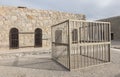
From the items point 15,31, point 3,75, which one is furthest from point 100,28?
point 15,31

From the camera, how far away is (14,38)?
12.9m

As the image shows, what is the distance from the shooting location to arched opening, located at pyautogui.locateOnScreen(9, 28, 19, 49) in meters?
12.8

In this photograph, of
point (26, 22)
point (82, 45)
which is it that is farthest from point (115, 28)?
point (82, 45)

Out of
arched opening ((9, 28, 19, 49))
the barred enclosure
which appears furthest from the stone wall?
the barred enclosure

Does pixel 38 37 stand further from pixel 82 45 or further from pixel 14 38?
pixel 82 45

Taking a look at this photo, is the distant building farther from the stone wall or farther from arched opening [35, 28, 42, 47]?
arched opening [35, 28, 42, 47]

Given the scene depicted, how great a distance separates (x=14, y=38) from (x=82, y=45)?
266 inches

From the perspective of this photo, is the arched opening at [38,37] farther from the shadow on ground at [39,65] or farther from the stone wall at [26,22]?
the shadow on ground at [39,65]

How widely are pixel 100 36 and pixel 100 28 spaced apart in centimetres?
56

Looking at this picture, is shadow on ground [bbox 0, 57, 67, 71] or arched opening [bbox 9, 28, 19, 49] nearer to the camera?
shadow on ground [bbox 0, 57, 67, 71]

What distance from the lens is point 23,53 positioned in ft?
40.1

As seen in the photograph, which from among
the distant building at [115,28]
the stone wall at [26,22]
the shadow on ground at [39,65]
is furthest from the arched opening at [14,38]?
the distant building at [115,28]

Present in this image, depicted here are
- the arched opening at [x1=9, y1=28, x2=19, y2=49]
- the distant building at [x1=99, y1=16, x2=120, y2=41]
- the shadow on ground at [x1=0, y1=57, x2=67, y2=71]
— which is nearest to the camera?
the shadow on ground at [x1=0, y1=57, x2=67, y2=71]

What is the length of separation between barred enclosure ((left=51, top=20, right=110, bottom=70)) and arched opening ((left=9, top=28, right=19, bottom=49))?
9.95 feet
